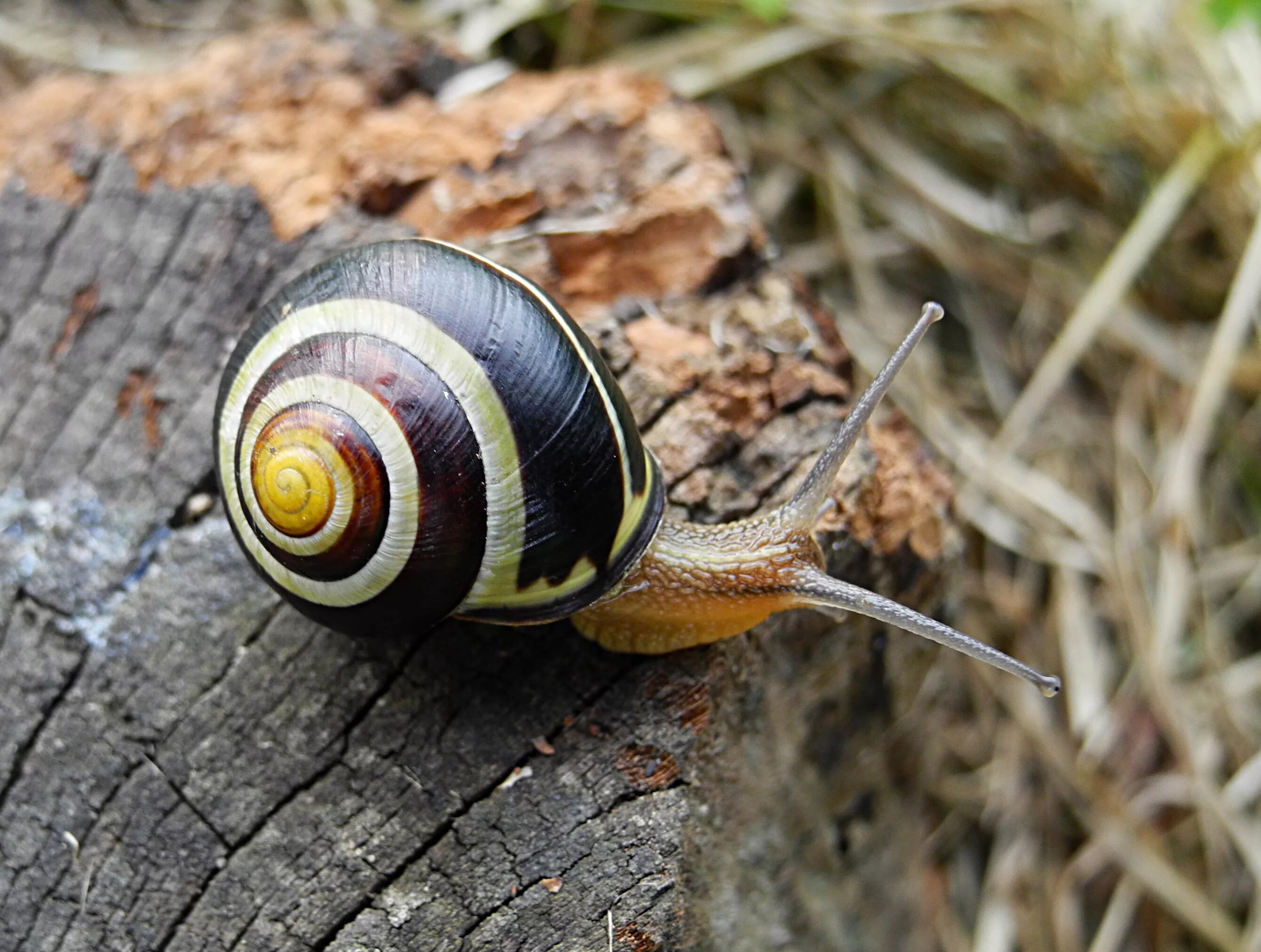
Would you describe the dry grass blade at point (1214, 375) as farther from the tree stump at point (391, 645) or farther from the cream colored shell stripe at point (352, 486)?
the cream colored shell stripe at point (352, 486)

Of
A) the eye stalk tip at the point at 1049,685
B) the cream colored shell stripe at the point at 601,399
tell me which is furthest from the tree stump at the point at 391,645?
the eye stalk tip at the point at 1049,685

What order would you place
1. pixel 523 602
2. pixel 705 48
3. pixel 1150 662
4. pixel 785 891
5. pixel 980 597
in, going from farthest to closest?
1. pixel 705 48
2. pixel 980 597
3. pixel 1150 662
4. pixel 785 891
5. pixel 523 602

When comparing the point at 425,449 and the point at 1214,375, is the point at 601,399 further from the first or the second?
the point at 1214,375

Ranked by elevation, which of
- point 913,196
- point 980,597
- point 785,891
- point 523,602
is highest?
point 523,602

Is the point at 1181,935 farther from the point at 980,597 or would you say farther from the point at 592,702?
the point at 592,702

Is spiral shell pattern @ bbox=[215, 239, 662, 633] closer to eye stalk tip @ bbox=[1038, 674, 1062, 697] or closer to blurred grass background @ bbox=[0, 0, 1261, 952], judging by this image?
eye stalk tip @ bbox=[1038, 674, 1062, 697]

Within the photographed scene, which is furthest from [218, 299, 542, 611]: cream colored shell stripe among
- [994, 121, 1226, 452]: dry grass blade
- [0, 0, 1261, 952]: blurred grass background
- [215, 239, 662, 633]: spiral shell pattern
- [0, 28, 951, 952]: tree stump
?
[994, 121, 1226, 452]: dry grass blade

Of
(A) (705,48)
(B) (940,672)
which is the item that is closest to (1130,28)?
(A) (705,48)
